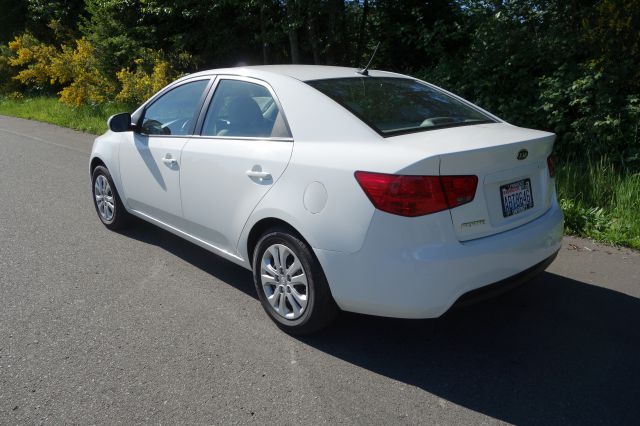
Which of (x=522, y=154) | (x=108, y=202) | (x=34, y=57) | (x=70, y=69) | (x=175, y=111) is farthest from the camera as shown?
(x=34, y=57)

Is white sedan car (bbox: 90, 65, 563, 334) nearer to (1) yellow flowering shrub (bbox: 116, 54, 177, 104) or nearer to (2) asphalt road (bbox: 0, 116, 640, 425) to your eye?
(2) asphalt road (bbox: 0, 116, 640, 425)

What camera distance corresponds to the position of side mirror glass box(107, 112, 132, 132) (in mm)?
4918

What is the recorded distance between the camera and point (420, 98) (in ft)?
13.1

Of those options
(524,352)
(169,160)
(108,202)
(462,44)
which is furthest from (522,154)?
(462,44)

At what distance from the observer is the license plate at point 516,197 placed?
10.5 feet

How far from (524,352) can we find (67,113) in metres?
16.0

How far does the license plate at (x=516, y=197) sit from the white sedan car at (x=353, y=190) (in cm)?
1

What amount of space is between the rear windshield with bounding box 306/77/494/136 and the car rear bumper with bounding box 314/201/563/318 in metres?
0.65

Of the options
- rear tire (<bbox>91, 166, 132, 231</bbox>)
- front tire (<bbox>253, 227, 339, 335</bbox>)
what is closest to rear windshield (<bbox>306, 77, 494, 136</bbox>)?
front tire (<bbox>253, 227, 339, 335</bbox>)

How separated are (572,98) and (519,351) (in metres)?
4.85

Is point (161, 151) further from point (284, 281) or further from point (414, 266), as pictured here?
point (414, 266)

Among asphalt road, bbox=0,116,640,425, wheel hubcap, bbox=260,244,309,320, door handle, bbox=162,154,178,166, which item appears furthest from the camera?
door handle, bbox=162,154,178,166

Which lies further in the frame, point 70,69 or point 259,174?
point 70,69

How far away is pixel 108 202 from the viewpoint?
5.67m
